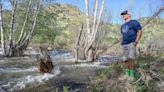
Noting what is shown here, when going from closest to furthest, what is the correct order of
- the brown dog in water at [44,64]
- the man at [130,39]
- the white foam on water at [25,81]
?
the man at [130,39] < the white foam on water at [25,81] < the brown dog in water at [44,64]

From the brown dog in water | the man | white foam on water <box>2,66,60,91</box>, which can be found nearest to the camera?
the man

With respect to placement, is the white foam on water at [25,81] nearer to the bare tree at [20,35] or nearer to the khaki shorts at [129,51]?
the khaki shorts at [129,51]

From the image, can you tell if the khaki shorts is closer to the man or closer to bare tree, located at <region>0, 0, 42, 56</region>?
the man

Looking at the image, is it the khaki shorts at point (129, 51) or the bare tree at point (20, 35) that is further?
the bare tree at point (20, 35)

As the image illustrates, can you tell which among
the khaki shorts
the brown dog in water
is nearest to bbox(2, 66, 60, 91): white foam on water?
the brown dog in water

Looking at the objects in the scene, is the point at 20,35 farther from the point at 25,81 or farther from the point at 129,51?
the point at 129,51

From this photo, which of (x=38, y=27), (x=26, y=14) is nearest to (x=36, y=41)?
(x=38, y=27)

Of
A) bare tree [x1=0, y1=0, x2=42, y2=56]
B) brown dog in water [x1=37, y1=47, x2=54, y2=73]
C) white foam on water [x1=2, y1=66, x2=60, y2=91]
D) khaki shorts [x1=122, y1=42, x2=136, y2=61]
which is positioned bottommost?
white foam on water [x1=2, y1=66, x2=60, y2=91]

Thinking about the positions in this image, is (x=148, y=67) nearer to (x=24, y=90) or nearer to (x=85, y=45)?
(x=24, y=90)

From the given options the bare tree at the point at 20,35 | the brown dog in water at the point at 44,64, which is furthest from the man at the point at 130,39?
the bare tree at the point at 20,35

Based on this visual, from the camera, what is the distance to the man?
7961 mm

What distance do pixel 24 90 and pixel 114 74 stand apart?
9.34 ft

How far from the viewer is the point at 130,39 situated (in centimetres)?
809

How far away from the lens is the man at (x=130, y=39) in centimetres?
796
